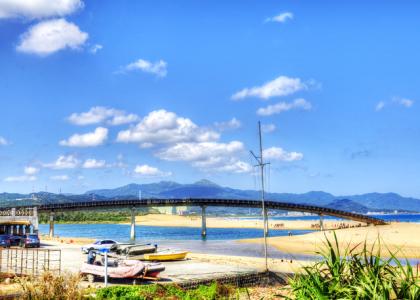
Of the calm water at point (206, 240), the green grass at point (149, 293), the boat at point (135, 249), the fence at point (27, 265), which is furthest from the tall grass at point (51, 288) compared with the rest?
Answer: the calm water at point (206, 240)

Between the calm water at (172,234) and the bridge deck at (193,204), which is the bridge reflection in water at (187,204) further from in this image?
the calm water at (172,234)

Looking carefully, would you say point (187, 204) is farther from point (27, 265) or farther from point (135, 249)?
point (27, 265)

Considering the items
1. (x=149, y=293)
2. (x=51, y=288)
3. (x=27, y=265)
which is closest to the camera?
(x=51, y=288)

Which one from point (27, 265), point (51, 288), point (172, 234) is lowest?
point (172, 234)

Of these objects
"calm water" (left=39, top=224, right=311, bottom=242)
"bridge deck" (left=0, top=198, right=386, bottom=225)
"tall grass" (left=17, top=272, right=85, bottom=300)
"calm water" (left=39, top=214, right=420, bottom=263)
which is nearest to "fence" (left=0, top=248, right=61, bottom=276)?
"tall grass" (left=17, top=272, right=85, bottom=300)

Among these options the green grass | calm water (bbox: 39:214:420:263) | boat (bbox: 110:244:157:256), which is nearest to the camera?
the green grass

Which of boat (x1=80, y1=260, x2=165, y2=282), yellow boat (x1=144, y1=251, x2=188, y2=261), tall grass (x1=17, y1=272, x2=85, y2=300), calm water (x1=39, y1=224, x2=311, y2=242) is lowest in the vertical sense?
calm water (x1=39, y1=224, x2=311, y2=242)

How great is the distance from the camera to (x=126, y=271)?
2738cm

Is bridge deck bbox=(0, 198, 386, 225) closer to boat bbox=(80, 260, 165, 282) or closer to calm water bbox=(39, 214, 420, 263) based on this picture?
calm water bbox=(39, 214, 420, 263)

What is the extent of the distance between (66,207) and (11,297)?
330 feet

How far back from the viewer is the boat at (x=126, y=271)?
89.9 ft

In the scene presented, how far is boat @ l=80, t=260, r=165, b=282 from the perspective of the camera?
89.9 feet

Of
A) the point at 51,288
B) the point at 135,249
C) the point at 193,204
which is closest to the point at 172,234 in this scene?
the point at 193,204

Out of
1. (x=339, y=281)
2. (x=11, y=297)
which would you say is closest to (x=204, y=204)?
(x=11, y=297)
